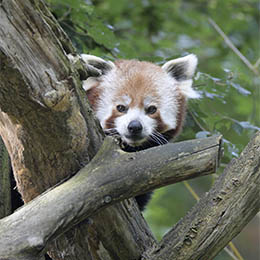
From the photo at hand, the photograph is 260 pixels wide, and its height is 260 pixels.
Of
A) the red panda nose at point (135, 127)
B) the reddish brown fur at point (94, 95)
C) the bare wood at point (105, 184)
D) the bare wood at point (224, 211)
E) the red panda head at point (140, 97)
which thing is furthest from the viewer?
the reddish brown fur at point (94, 95)

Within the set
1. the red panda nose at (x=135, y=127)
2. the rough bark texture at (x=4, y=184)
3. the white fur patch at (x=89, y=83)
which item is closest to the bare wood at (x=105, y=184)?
the rough bark texture at (x=4, y=184)

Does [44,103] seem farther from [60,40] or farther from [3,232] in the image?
[3,232]

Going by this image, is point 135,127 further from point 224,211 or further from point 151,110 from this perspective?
point 224,211

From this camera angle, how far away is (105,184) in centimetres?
178

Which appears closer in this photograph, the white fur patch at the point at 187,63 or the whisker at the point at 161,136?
the whisker at the point at 161,136

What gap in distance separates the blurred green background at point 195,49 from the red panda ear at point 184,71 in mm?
80

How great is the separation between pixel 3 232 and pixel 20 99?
0.50 m

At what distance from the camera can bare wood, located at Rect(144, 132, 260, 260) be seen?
6.15 ft

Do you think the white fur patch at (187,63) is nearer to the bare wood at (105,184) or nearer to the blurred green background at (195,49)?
the blurred green background at (195,49)

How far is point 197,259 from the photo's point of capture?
6.32 ft

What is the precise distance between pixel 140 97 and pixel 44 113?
131 cm

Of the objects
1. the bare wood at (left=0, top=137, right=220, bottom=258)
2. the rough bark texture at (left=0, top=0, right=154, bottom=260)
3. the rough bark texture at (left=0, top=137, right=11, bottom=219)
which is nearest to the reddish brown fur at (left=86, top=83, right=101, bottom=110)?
the rough bark texture at (left=0, top=137, right=11, bottom=219)

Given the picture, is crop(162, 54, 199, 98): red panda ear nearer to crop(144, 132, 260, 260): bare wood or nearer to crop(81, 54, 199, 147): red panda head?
crop(81, 54, 199, 147): red panda head

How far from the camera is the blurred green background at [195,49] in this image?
3.21 m
